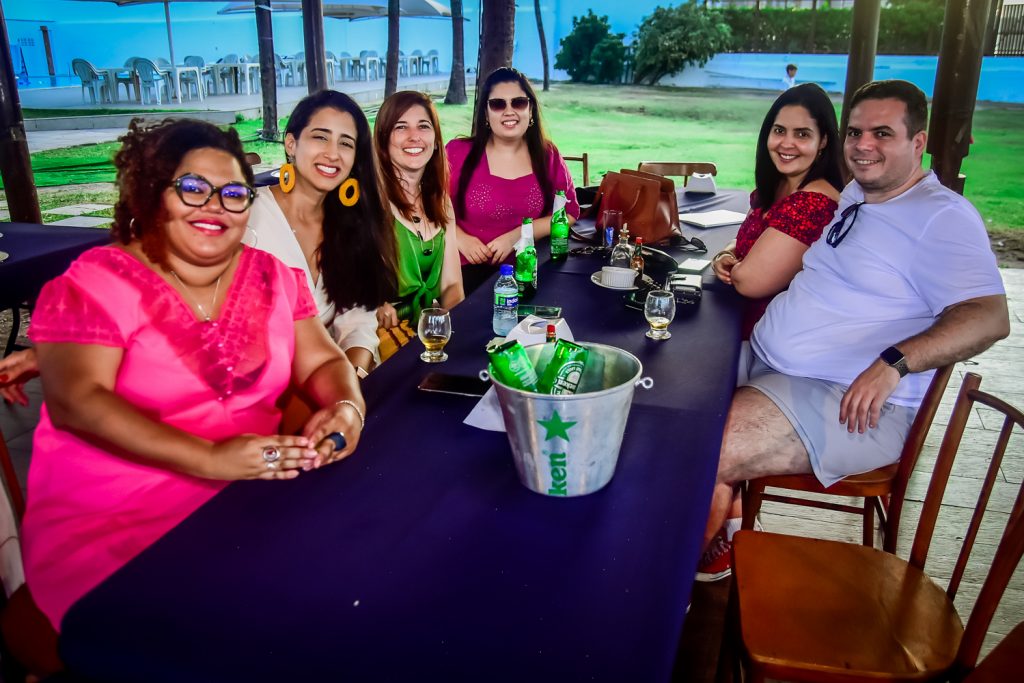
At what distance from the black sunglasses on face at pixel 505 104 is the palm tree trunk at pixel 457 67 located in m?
7.72

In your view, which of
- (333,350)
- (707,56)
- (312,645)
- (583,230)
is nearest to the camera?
(312,645)

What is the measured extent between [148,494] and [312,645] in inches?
28.9

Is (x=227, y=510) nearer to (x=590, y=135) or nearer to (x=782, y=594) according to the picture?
(x=782, y=594)

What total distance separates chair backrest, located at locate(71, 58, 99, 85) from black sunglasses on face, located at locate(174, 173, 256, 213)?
10.6m

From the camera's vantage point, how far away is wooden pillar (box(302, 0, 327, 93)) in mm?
7719

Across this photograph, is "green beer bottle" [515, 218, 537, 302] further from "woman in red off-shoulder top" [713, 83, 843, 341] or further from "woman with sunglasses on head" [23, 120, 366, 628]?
"woman with sunglasses on head" [23, 120, 366, 628]

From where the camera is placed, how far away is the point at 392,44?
33.2 feet

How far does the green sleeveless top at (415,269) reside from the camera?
262cm

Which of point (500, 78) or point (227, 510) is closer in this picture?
point (227, 510)

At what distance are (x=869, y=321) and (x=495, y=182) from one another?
1865 mm

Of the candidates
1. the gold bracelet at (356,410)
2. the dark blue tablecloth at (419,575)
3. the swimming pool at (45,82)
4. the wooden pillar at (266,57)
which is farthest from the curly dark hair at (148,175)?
the swimming pool at (45,82)

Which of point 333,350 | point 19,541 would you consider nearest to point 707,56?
point 333,350

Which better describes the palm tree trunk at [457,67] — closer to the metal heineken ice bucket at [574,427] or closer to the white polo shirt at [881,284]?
the white polo shirt at [881,284]

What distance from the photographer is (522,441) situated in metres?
1.13
